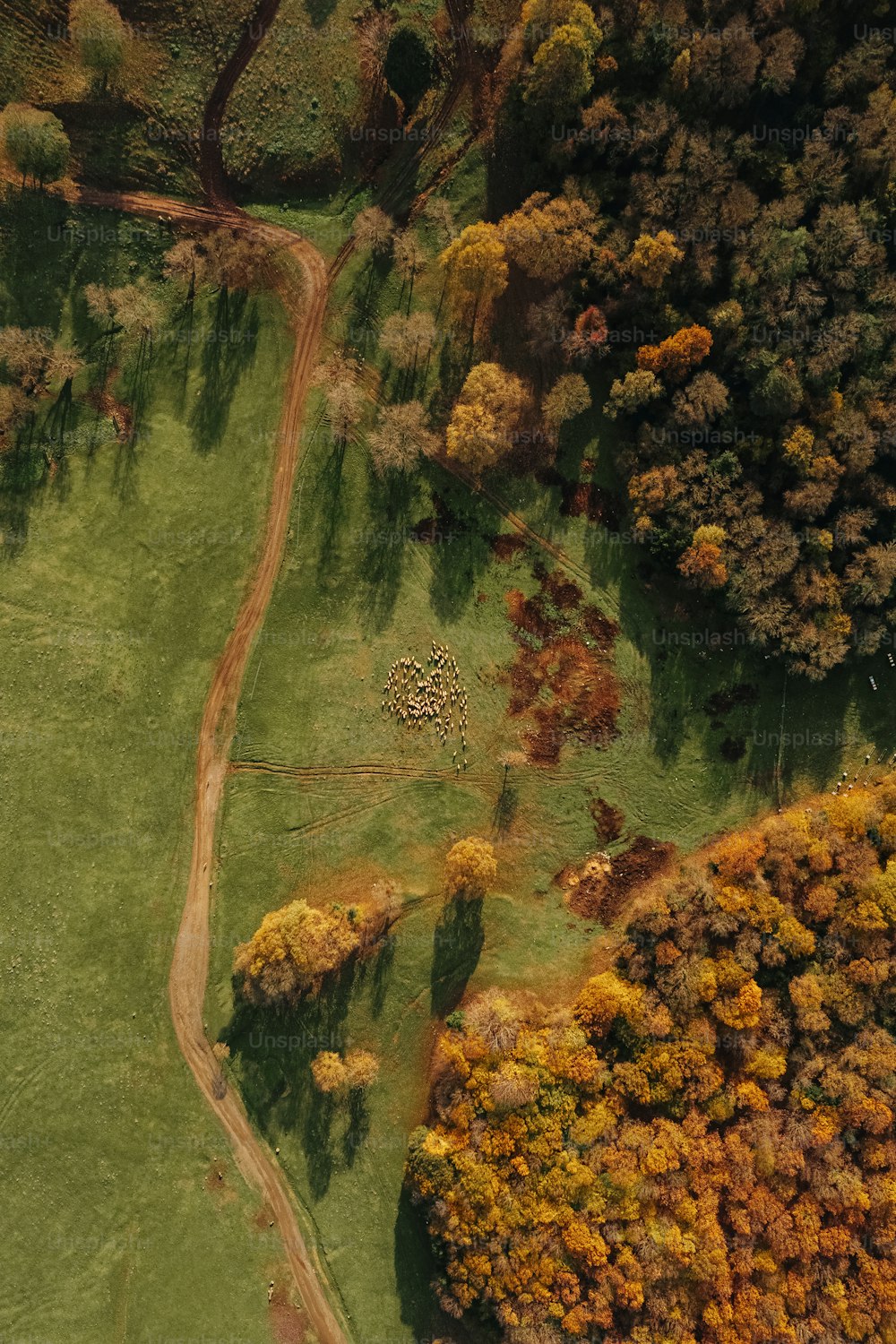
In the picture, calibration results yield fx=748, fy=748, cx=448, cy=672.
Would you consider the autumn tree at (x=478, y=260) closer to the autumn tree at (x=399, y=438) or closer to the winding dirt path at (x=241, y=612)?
the winding dirt path at (x=241, y=612)

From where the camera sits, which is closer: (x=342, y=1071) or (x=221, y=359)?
(x=342, y=1071)

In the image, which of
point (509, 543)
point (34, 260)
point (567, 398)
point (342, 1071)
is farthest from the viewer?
point (509, 543)

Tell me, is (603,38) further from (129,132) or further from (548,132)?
(129,132)

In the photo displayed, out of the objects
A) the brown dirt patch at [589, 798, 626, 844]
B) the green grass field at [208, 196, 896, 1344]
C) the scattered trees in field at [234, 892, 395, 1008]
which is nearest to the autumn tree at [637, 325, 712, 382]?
the green grass field at [208, 196, 896, 1344]

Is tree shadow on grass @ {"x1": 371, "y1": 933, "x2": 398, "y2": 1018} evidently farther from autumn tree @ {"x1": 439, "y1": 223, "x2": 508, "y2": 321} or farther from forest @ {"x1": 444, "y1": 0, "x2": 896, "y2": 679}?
autumn tree @ {"x1": 439, "y1": 223, "x2": 508, "y2": 321}

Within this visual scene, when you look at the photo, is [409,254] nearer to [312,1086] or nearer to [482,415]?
[482,415]

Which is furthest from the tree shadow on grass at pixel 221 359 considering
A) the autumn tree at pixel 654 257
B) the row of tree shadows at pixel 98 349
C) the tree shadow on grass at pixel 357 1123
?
the tree shadow on grass at pixel 357 1123

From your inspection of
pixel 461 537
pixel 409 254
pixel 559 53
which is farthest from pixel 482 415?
pixel 559 53
